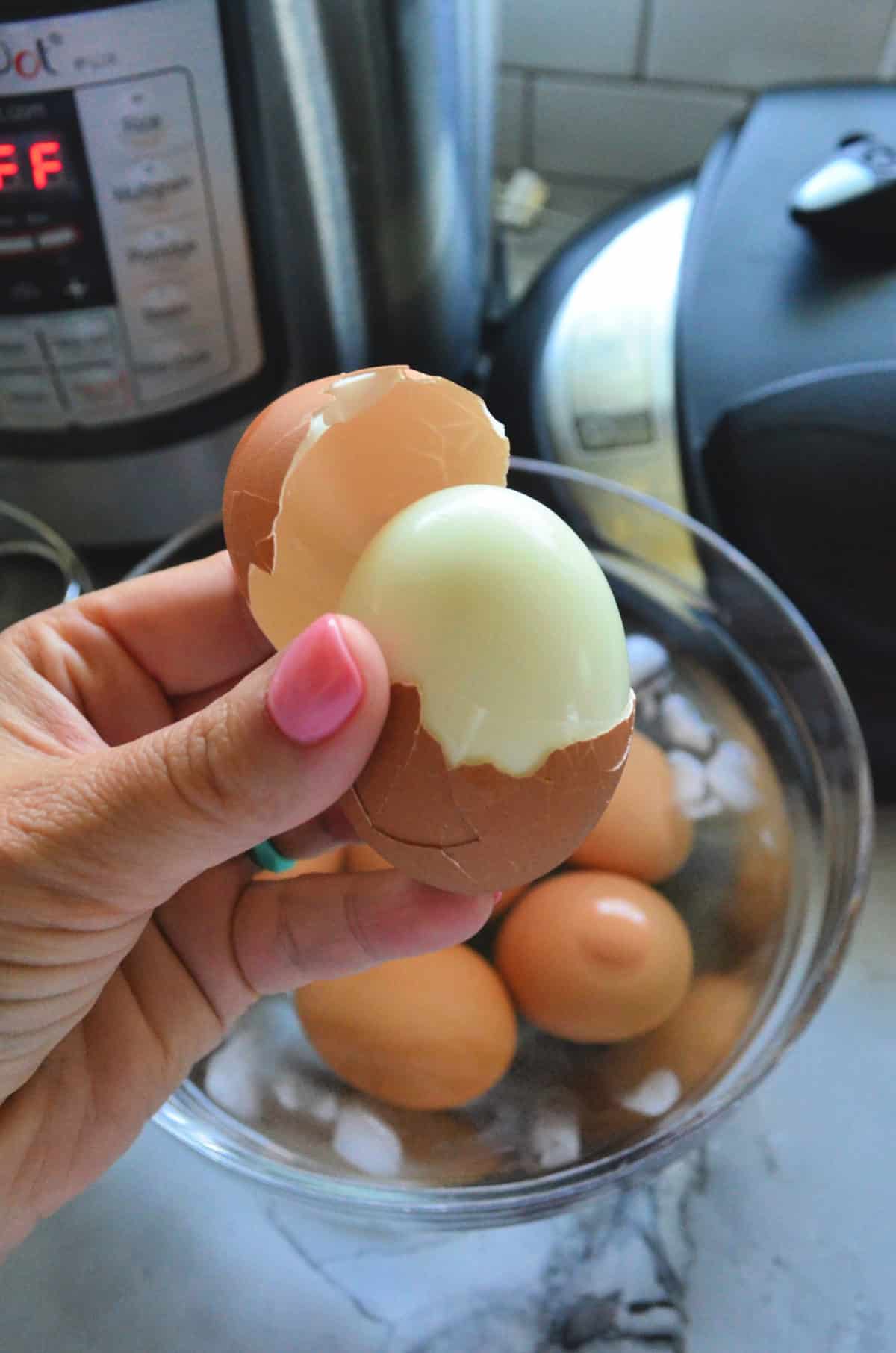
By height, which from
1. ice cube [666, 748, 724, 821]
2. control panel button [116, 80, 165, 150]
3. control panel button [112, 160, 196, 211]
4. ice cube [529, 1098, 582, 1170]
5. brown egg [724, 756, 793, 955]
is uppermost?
control panel button [116, 80, 165, 150]

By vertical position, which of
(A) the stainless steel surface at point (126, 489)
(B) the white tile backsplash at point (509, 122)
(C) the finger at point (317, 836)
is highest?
(B) the white tile backsplash at point (509, 122)

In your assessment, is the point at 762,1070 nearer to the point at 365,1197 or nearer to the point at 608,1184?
the point at 608,1184

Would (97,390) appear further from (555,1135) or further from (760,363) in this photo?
(555,1135)

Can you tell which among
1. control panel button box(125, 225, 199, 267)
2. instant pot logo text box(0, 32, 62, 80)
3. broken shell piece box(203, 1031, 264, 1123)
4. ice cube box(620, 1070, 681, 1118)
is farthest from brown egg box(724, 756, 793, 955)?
instant pot logo text box(0, 32, 62, 80)

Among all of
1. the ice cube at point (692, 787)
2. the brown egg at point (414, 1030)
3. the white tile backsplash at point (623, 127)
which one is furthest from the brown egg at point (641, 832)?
the white tile backsplash at point (623, 127)

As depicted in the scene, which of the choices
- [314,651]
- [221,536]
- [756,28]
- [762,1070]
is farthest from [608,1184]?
[756,28]

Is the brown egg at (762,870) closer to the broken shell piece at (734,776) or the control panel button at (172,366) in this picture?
the broken shell piece at (734,776)

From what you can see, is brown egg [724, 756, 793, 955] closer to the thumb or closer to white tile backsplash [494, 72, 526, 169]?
the thumb
